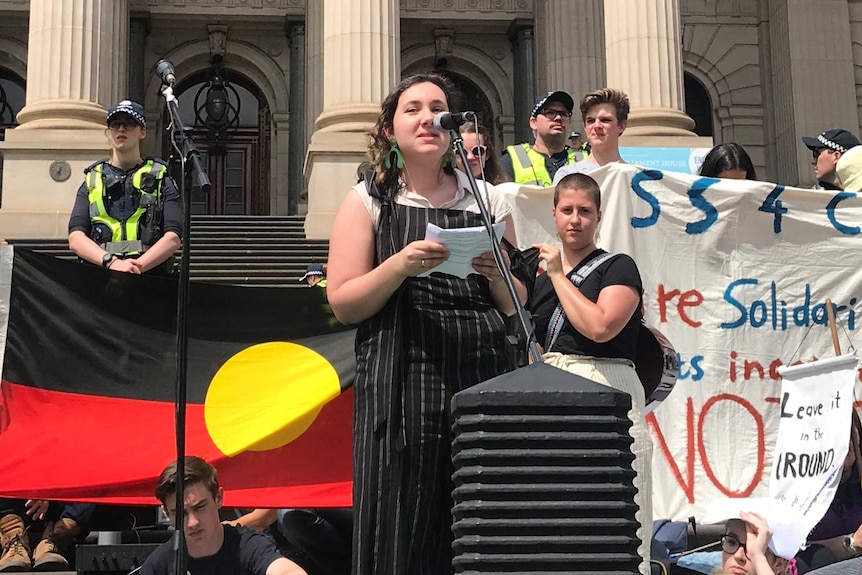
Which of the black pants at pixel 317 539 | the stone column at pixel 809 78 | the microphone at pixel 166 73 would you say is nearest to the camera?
the microphone at pixel 166 73

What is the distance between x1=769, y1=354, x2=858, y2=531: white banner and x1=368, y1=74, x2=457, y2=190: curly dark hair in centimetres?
312

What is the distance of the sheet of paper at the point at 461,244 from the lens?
4.21m

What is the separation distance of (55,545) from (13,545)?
0.22m

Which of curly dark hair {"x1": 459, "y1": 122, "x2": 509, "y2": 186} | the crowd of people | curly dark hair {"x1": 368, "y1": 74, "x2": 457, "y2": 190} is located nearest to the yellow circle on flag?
the crowd of people

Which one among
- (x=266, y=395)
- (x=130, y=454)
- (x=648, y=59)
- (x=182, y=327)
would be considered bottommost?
(x=130, y=454)

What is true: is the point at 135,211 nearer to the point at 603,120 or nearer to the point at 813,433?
the point at 603,120

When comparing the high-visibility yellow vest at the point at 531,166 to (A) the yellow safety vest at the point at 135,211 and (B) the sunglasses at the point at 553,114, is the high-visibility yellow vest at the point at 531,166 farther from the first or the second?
(A) the yellow safety vest at the point at 135,211

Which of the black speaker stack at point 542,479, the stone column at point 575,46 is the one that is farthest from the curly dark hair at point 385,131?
the stone column at point 575,46

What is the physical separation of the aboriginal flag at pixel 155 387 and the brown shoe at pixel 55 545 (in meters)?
0.42

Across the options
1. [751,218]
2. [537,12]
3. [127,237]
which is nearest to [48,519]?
[127,237]

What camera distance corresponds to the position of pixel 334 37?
17.9m

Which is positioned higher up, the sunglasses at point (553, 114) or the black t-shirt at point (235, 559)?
the sunglasses at point (553, 114)

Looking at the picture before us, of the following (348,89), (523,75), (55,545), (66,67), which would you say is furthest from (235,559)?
(523,75)

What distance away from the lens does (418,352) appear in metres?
4.42
